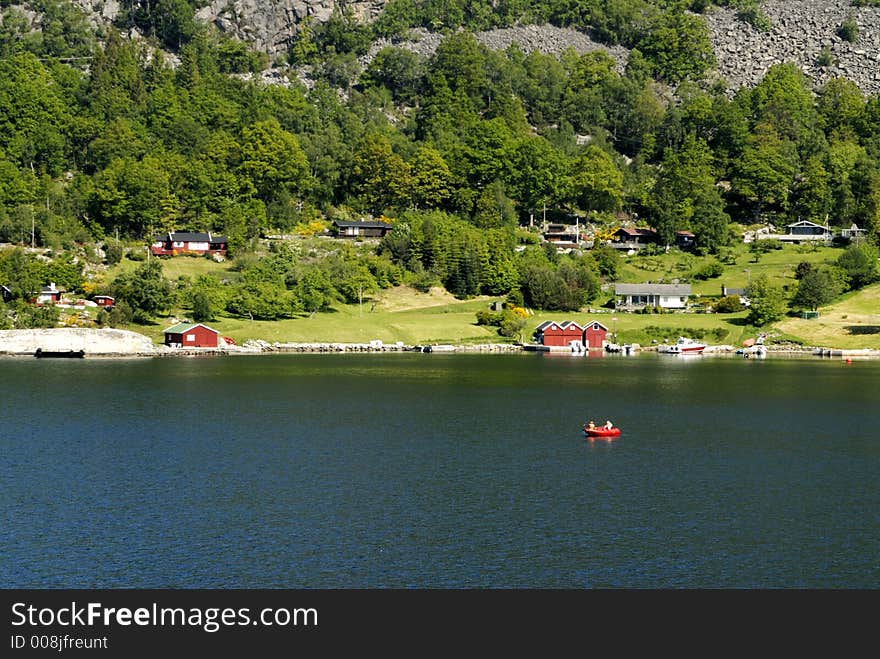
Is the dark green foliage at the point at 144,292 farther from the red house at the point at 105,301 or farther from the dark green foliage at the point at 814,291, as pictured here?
the dark green foliage at the point at 814,291

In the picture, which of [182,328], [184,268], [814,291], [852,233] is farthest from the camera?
[852,233]

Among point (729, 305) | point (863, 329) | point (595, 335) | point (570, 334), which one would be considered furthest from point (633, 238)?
point (863, 329)

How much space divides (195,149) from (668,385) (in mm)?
116722

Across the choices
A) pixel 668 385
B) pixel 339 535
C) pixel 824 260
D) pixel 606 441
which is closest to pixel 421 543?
pixel 339 535

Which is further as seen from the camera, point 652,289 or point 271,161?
point 271,161

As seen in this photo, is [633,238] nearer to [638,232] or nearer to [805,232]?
[638,232]

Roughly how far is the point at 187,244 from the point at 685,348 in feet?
245

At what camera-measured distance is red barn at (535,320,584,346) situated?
495 ft

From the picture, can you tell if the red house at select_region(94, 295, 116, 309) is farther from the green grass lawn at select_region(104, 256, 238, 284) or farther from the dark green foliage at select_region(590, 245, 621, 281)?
the dark green foliage at select_region(590, 245, 621, 281)

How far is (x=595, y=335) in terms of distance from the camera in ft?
503

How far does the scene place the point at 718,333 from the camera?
15038cm
